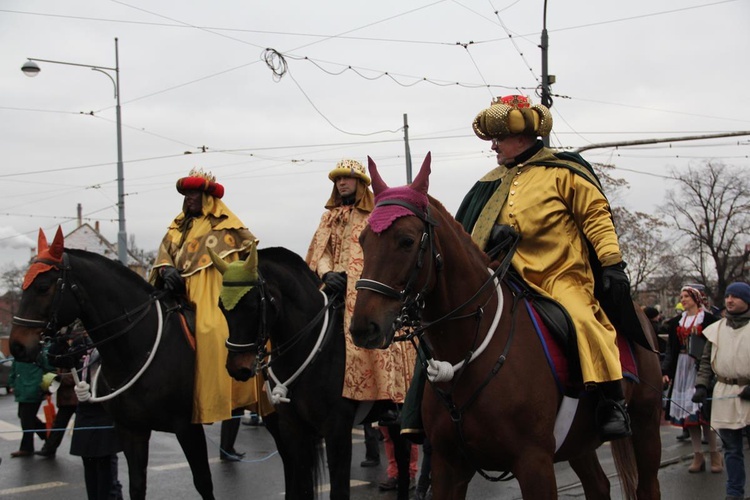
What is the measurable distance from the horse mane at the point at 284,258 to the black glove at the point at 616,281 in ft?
9.57

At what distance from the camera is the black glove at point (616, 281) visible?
14.0 feet

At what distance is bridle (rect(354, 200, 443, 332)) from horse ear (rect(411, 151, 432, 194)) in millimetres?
99

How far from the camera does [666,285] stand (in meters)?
53.3

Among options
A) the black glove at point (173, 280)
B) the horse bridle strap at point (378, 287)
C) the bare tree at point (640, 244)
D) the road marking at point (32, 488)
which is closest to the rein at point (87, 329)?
the black glove at point (173, 280)

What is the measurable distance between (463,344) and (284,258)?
2.89 m

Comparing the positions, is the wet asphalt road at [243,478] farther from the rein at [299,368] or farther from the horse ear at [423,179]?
Result: the horse ear at [423,179]

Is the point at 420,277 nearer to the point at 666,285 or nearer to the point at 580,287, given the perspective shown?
the point at 580,287

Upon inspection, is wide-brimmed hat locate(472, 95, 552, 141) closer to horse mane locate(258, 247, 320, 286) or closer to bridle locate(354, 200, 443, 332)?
bridle locate(354, 200, 443, 332)

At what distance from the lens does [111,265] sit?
6.57m

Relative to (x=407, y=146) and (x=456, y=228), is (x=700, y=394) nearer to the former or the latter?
(x=456, y=228)

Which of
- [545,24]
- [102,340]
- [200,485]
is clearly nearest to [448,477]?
[200,485]

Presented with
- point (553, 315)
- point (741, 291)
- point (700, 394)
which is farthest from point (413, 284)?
point (700, 394)

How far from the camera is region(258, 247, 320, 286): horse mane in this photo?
6.45 metres

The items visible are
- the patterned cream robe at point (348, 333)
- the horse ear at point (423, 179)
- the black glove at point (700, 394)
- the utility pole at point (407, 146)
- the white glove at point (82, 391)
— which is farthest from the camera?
the utility pole at point (407, 146)
